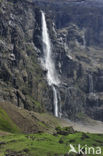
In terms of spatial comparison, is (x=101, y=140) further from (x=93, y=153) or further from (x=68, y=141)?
(x=93, y=153)

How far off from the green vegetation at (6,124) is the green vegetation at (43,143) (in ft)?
129

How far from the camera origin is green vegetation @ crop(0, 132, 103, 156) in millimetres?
105938

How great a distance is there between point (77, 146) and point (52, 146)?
368 inches

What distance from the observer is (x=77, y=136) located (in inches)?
5335

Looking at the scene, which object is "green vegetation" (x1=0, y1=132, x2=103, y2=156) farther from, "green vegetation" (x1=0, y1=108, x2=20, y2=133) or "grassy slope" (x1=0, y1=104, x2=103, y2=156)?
"green vegetation" (x1=0, y1=108, x2=20, y2=133)

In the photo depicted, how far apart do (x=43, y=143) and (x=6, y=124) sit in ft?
208

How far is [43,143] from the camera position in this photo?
115188 millimetres

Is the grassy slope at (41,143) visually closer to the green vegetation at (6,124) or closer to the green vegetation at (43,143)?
the green vegetation at (43,143)

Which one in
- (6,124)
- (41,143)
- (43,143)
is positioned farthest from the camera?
(6,124)

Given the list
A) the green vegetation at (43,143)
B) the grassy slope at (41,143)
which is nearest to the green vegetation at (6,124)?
the grassy slope at (41,143)

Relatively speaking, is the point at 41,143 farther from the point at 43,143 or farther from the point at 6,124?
the point at 6,124

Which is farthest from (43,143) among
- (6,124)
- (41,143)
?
(6,124)

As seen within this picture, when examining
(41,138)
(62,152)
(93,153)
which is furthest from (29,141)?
(93,153)

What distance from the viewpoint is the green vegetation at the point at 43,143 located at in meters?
106
